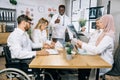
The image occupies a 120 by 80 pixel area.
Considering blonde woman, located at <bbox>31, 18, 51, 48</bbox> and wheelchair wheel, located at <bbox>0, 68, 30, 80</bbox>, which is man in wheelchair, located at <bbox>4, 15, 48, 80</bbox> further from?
blonde woman, located at <bbox>31, 18, 51, 48</bbox>

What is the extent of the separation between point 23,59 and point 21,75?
0.28m

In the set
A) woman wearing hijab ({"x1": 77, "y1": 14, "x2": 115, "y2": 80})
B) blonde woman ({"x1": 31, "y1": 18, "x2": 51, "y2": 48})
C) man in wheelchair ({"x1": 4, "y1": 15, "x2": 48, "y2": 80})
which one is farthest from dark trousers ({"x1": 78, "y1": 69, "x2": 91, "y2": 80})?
blonde woman ({"x1": 31, "y1": 18, "x2": 51, "y2": 48})

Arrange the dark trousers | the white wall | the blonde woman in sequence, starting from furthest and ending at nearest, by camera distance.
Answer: the white wall, the blonde woman, the dark trousers

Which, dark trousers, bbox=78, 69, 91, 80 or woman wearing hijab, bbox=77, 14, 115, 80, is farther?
dark trousers, bbox=78, 69, 91, 80

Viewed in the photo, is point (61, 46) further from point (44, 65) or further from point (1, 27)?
point (1, 27)

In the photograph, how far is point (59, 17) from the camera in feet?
13.4

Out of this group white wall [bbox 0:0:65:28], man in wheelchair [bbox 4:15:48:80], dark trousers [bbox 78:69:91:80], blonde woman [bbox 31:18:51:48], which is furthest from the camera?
white wall [bbox 0:0:65:28]

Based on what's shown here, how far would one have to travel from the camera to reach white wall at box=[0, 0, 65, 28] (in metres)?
5.27

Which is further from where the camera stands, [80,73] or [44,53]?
[80,73]

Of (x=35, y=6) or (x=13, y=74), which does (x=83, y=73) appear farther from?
(x=35, y=6)

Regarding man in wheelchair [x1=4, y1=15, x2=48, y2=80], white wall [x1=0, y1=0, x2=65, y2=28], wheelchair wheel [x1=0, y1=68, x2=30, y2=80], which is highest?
white wall [x1=0, y1=0, x2=65, y2=28]

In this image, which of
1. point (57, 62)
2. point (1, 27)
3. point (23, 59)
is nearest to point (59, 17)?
point (1, 27)

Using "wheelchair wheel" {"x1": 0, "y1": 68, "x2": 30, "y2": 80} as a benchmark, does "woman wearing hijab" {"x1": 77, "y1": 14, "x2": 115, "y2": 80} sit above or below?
above

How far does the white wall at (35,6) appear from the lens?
527cm
